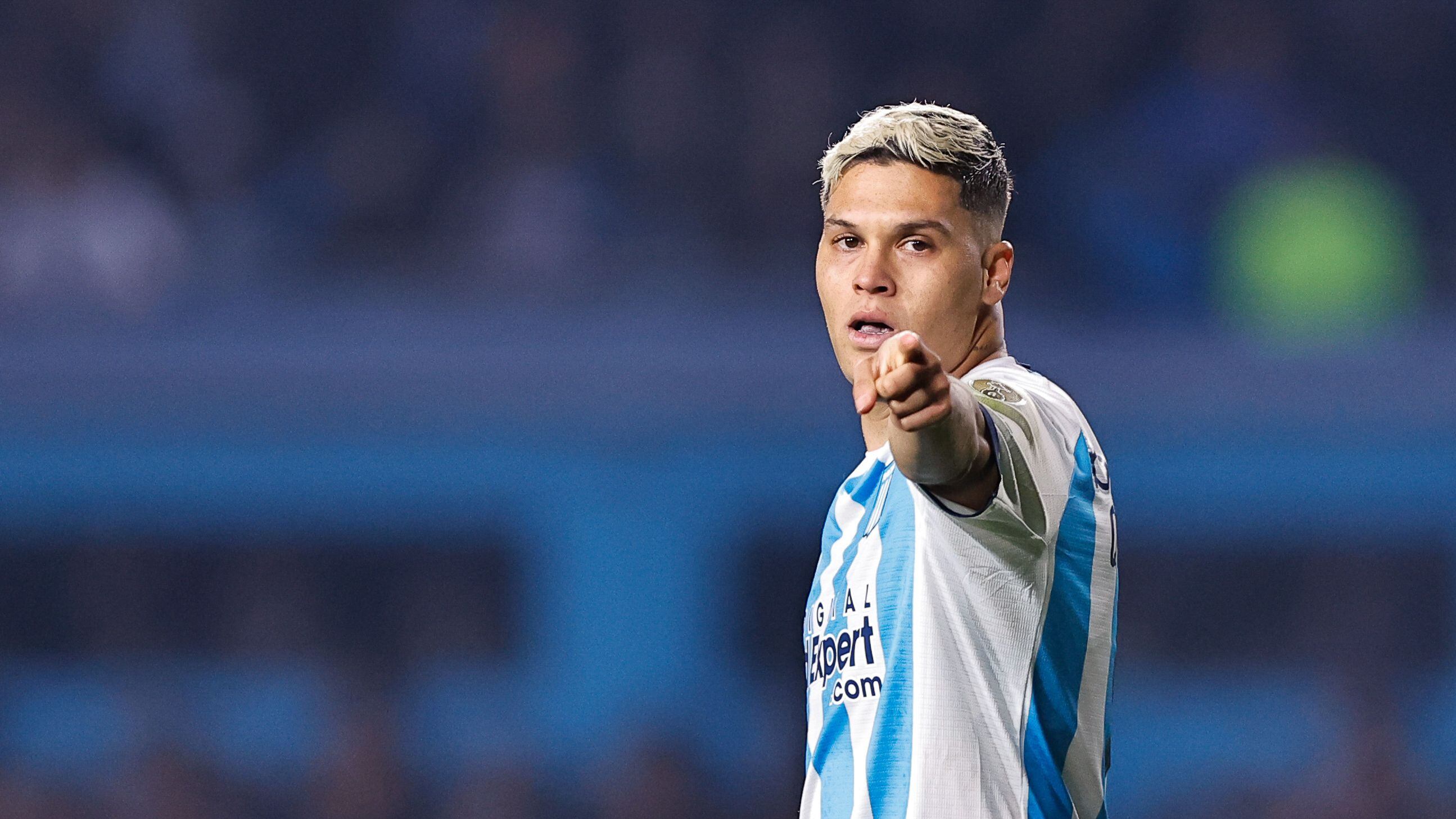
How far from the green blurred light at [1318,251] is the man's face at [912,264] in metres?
5.65

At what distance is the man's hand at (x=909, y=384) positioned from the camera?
1.92 metres

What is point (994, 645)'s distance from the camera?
2.26m

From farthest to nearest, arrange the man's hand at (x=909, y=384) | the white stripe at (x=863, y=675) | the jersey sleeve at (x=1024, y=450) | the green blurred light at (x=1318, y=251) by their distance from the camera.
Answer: the green blurred light at (x=1318, y=251) < the white stripe at (x=863, y=675) < the jersey sleeve at (x=1024, y=450) < the man's hand at (x=909, y=384)

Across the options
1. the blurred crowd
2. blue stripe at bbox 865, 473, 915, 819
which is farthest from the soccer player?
the blurred crowd

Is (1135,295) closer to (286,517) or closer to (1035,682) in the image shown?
(286,517)

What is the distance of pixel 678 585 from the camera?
789 cm

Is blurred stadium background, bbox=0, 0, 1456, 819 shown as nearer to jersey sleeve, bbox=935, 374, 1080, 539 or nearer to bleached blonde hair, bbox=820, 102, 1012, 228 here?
bleached blonde hair, bbox=820, 102, 1012, 228

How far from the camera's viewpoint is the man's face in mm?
2613

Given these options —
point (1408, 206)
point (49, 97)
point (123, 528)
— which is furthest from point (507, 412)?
point (1408, 206)

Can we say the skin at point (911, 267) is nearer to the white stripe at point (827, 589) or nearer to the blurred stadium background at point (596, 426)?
the white stripe at point (827, 589)

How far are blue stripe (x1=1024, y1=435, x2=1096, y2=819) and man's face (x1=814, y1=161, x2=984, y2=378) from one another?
1.16 feet

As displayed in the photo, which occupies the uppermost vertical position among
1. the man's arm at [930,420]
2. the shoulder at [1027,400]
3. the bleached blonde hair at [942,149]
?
the bleached blonde hair at [942,149]

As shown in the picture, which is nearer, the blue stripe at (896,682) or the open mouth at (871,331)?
the blue stripe at (896,682)

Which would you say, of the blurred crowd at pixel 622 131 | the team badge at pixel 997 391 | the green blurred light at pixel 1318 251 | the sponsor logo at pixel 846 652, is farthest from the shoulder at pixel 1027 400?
the green blurred light at pixel 1318 251
